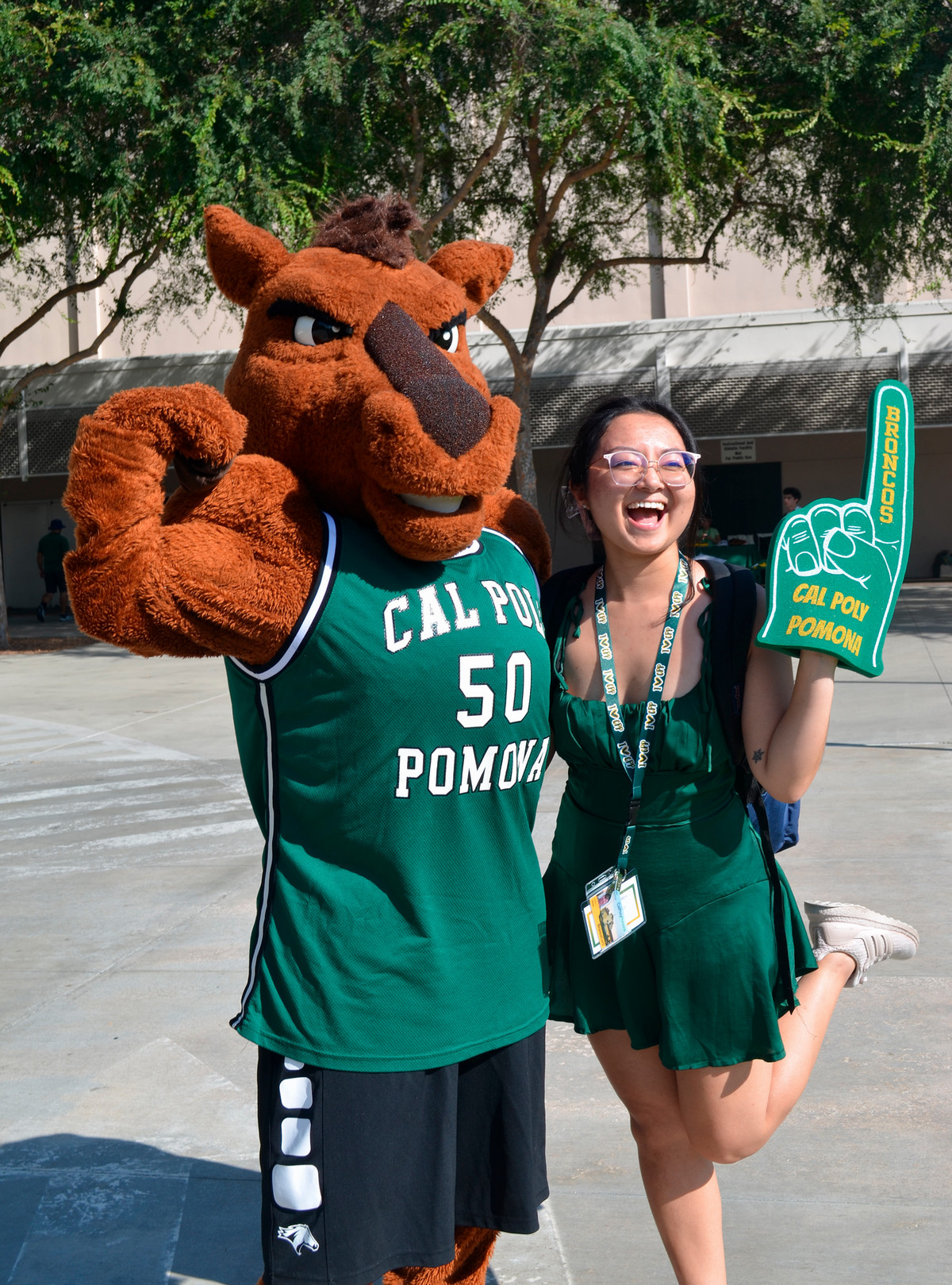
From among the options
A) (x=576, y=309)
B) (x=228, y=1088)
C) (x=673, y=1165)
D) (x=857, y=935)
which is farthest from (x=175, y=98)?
(x=576, y=309)

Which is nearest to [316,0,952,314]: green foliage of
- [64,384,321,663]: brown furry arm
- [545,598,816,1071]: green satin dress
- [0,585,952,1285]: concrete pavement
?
[0,585,952,1285]: concrete pavement

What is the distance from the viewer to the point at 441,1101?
6.53 feet

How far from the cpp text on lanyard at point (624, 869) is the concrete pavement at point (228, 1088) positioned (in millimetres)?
970

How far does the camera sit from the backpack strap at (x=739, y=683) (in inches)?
87.2

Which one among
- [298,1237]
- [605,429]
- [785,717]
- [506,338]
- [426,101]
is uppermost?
[426,101]

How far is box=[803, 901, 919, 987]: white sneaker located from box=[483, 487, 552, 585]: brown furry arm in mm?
915

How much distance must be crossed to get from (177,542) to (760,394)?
66.5ft

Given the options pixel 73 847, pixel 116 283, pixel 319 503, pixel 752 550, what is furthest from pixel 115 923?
pixel 116 283

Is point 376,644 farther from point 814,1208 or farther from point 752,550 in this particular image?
point 752,550

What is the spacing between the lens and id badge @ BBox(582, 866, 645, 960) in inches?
87.2

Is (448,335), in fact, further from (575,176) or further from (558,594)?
(575,176)

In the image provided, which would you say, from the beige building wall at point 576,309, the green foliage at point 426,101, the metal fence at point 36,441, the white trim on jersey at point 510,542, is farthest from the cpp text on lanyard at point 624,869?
the beige building wall at point 576,309

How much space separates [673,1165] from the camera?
235 cm

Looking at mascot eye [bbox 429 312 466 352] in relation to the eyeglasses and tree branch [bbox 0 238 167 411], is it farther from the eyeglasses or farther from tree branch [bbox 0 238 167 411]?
tree branch [bbox 0 238 167 411]
